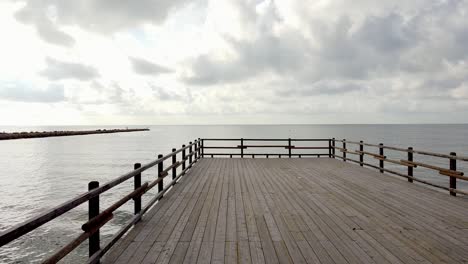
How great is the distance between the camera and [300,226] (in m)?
5.41

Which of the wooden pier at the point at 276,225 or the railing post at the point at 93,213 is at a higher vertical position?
the railing post at the point at 93,213

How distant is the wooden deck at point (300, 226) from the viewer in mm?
4191

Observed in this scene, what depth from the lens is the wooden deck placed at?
4191mm

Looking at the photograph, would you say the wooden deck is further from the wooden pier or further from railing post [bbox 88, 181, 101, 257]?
railing post [bbox 88, 181, 101, 257]

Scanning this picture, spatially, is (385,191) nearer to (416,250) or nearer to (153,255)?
(416,250)

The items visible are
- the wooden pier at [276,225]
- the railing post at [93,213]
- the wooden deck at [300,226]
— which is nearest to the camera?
the railing post at [93,213]

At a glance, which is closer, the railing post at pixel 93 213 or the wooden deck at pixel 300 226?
the railing post at pixel 93 213

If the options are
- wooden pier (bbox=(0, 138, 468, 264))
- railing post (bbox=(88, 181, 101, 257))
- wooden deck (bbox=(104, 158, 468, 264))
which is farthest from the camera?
wooden deck (bbox=(104, 158, 468, 264))

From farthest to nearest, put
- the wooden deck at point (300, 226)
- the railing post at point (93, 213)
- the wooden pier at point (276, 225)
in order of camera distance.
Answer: the wooden deck at point (300, 226)
the wooden pier at point (276, 225)
the railing post at point (93, 213)

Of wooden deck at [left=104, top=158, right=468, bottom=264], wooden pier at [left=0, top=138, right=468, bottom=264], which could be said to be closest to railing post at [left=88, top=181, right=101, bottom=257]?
wooden pier at [left=0, top=138, right=468, bottom=264]

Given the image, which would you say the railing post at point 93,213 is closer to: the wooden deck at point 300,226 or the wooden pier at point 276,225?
the wooden pier at point 276,225

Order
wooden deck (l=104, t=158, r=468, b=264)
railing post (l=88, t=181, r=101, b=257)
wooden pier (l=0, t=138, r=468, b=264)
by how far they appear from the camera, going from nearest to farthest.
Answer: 1. railing post (l=88, t=181, r=101, b=257)
2. wooden pier (l=0, t=138, r=468, b=264)
3. wooden deck (l=104, t=158, r=468, b=264)

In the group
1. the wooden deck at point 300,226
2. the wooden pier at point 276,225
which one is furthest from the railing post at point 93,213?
the wooden deck at point 300,226

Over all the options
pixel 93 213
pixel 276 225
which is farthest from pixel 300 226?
pixel 93 213
